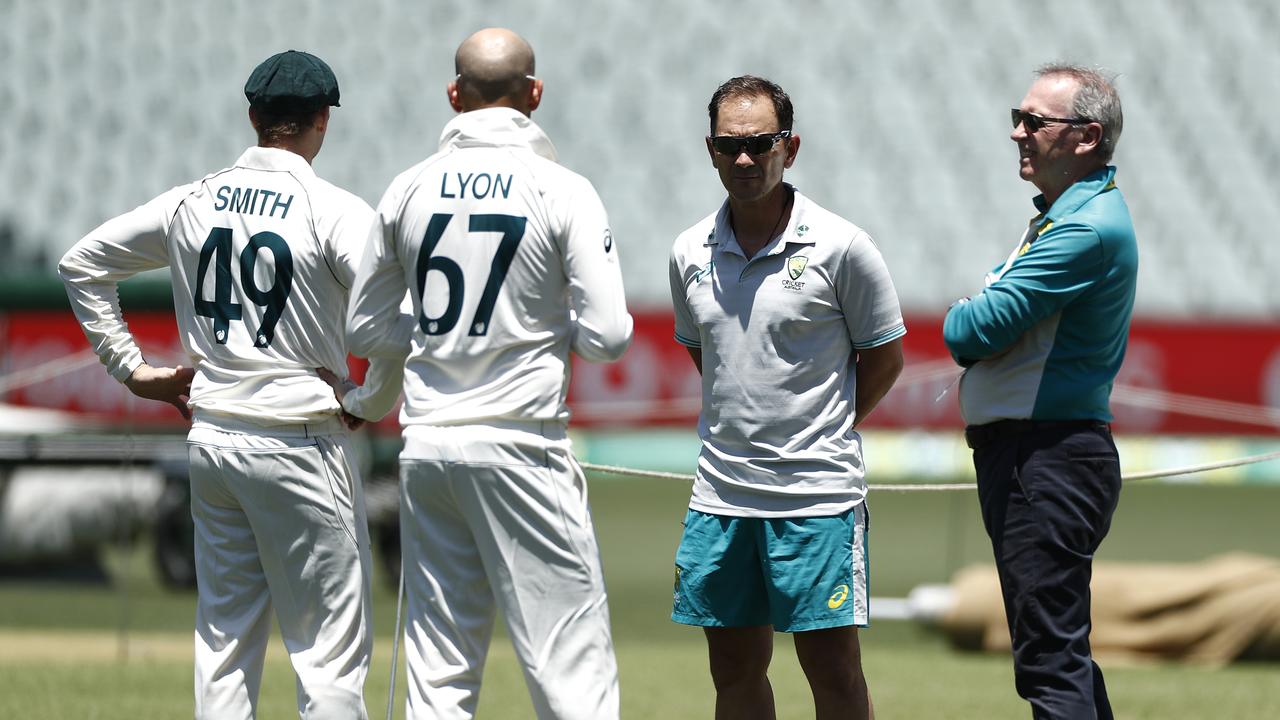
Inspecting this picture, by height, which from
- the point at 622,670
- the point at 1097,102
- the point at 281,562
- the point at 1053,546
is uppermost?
the point at 1097,102

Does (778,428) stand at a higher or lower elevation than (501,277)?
lower

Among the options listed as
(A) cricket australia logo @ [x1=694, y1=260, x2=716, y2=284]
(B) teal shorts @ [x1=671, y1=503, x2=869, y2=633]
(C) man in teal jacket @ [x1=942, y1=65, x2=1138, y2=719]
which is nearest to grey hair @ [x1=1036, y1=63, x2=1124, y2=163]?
(C) man in teal jacket @ [x1=942, y1=65, x2=1138, y2=719]

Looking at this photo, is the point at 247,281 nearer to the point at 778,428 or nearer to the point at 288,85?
the point at 288,85

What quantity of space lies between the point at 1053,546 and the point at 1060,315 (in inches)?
19.8

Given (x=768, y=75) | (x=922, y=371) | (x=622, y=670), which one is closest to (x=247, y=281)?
(x=622, y=670)

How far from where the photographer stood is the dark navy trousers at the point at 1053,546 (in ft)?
11.1

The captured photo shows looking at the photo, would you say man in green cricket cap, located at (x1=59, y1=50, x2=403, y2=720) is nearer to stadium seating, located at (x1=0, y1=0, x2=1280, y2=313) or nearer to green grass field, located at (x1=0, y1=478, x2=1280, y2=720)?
green grass field, located at (x1=0, y1=478, x2=1280, y2=720)

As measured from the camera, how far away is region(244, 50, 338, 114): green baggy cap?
357cm

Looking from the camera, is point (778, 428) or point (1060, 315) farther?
point (778, 428)

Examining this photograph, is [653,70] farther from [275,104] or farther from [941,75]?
[275,104]

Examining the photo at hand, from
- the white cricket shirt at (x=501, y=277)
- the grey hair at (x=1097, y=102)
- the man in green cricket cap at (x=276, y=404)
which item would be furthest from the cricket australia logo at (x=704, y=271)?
the grey hair at (x=1097, y=102)

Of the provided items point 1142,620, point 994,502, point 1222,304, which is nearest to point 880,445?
point 1142,620

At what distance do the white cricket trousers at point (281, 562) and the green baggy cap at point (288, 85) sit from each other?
73 cm

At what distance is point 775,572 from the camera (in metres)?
3.57
